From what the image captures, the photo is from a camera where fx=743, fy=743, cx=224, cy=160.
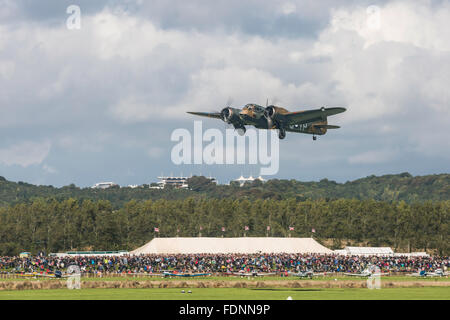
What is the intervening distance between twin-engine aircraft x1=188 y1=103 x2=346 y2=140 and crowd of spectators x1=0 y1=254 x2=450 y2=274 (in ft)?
77.0

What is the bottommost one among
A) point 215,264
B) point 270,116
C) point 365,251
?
point 365,251

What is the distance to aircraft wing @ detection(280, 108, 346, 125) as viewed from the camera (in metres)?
78.1

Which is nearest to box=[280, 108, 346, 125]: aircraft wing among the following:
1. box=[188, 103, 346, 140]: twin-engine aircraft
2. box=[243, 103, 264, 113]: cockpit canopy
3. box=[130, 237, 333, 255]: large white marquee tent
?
box=[188, 103, 346, 140]: twin-engine aircraft

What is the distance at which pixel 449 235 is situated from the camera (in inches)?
7008

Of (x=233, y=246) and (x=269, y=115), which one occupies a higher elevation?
(x=269, y=115)

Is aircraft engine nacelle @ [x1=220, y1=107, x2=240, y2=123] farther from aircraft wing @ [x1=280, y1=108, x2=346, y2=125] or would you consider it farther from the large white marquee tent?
the large white marquee tent

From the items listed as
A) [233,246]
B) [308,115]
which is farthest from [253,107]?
[233,246]

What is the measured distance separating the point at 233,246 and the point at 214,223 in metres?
40.4

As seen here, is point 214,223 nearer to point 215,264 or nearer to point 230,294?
point 215,264

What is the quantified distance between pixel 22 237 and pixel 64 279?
85.3 m

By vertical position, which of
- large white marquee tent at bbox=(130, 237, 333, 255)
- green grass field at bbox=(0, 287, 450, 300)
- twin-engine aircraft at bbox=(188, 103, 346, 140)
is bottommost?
green grass field at bbox=(0, 287, 450, 300)

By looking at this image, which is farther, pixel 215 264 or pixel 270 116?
pixel 215 264

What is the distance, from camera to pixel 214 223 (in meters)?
183

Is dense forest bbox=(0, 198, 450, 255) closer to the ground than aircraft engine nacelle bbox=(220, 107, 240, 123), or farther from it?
closer to the ground
